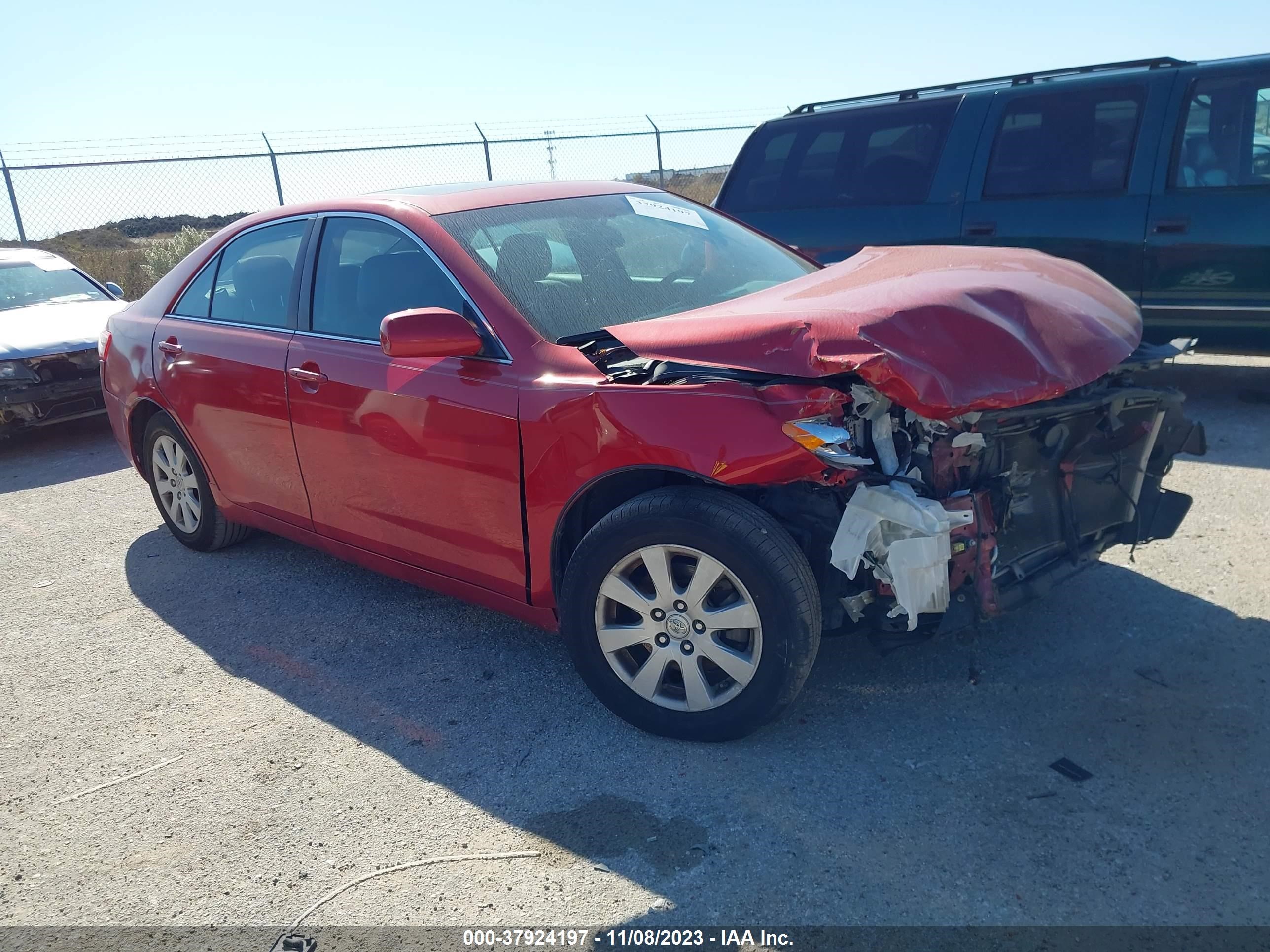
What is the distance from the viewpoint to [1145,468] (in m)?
3.59

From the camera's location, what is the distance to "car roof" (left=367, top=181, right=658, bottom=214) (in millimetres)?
3830

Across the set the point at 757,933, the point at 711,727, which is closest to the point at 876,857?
the point at 757,933

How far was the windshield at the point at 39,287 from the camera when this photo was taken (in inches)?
337

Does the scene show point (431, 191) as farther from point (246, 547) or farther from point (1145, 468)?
point (1145, 468)

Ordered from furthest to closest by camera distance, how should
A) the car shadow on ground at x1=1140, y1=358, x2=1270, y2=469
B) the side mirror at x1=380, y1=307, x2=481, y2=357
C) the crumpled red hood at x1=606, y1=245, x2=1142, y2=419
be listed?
1. the car shadow on ground at x1=1140, y1=358, x2=1270, y2=469
2. the side mirror at x1=380, y1=307, x2=481, y2=357
3. the crumpled red hood at x1=606, y1=245, x2=1142, y2=419

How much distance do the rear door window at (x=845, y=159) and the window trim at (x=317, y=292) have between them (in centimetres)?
382

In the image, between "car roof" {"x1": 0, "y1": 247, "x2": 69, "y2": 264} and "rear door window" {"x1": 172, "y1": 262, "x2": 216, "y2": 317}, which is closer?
"rear door window" {"x1": 172, "y1": 262, "x2": 216, "y2": 317}

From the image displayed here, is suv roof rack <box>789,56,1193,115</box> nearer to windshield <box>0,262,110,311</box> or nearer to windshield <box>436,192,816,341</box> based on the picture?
windshield <box>436,192,816,341</box>

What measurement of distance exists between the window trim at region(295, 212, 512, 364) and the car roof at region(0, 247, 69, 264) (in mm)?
6587

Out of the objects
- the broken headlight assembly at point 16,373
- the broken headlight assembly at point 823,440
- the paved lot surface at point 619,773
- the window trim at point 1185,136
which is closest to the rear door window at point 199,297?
the paved lot surface at point 619,773

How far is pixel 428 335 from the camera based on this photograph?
3.25 meters

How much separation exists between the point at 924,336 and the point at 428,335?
156cm

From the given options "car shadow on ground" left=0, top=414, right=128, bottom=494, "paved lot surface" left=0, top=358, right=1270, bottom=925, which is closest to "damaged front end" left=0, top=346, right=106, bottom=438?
"car shadow on ground" left=0, top=414, right=128, bottom=494

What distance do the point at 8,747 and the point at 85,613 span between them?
1.15 metres
